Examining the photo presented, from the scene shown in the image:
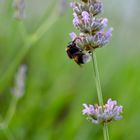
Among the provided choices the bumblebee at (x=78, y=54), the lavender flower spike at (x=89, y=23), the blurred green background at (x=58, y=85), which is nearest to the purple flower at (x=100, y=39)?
the lavender flower spike at (x=89, y=23)

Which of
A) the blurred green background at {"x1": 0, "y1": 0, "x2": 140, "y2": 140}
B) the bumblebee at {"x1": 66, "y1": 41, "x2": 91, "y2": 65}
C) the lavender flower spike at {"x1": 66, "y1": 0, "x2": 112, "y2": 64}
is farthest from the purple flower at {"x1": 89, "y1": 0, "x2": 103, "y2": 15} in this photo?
the blurred green background at {"x1": 0, "y1": 0, "x2": 140, "y2": 140}

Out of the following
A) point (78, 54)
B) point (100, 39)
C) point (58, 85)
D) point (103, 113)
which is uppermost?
point (58, 85)

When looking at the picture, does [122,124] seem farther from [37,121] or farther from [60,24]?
[60,24]

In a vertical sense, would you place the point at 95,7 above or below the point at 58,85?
below

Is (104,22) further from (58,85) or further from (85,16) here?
(58,85)

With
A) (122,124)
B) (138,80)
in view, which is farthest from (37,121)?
(138,80)

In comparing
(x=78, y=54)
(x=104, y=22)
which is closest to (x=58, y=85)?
(x=78, y=54)
